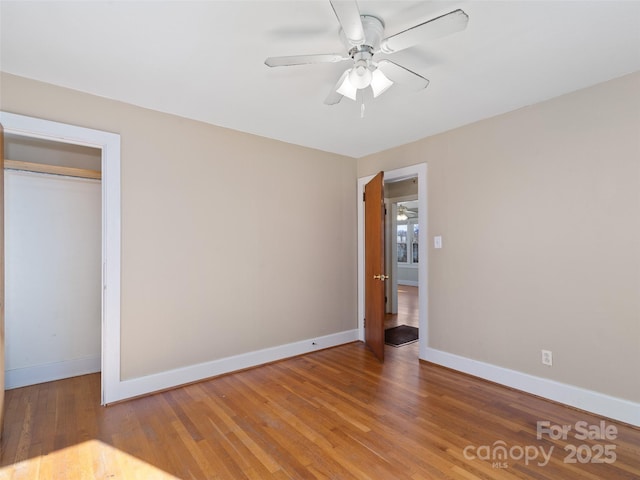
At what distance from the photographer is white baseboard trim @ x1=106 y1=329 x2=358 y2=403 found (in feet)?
8.74

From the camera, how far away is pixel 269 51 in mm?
1991

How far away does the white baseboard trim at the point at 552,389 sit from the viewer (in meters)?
2.24

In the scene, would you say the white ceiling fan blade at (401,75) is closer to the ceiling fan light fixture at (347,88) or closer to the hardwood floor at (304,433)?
the ceiling fan light fixture at (347,88)

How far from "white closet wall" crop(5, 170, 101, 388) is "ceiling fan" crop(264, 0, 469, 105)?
8.60 feet

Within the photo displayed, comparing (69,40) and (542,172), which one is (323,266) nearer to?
(542,172)

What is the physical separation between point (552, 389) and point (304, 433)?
2042 millimetres

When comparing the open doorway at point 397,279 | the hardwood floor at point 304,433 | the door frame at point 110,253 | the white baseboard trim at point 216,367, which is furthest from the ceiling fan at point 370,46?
the white baseboard trim at point 216,367

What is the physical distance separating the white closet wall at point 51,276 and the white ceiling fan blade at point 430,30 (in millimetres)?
3145

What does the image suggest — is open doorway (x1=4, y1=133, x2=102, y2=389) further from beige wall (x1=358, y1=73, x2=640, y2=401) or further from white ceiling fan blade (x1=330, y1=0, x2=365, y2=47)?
beige wall (x1=358, y1=73, x2=640, y2=401)

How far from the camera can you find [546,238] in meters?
2.64

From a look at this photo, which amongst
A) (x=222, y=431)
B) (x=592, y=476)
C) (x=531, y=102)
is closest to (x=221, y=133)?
(x=222, y=431)

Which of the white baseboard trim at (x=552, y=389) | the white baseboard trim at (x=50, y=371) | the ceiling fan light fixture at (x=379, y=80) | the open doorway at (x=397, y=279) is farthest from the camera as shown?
the open doorway at (x=397, y=279)

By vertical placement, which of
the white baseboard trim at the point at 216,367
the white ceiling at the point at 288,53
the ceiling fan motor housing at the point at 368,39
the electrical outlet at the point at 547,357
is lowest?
the white baseboard trim at the point at 216,367

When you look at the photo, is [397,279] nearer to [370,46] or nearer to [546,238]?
[546,238]
